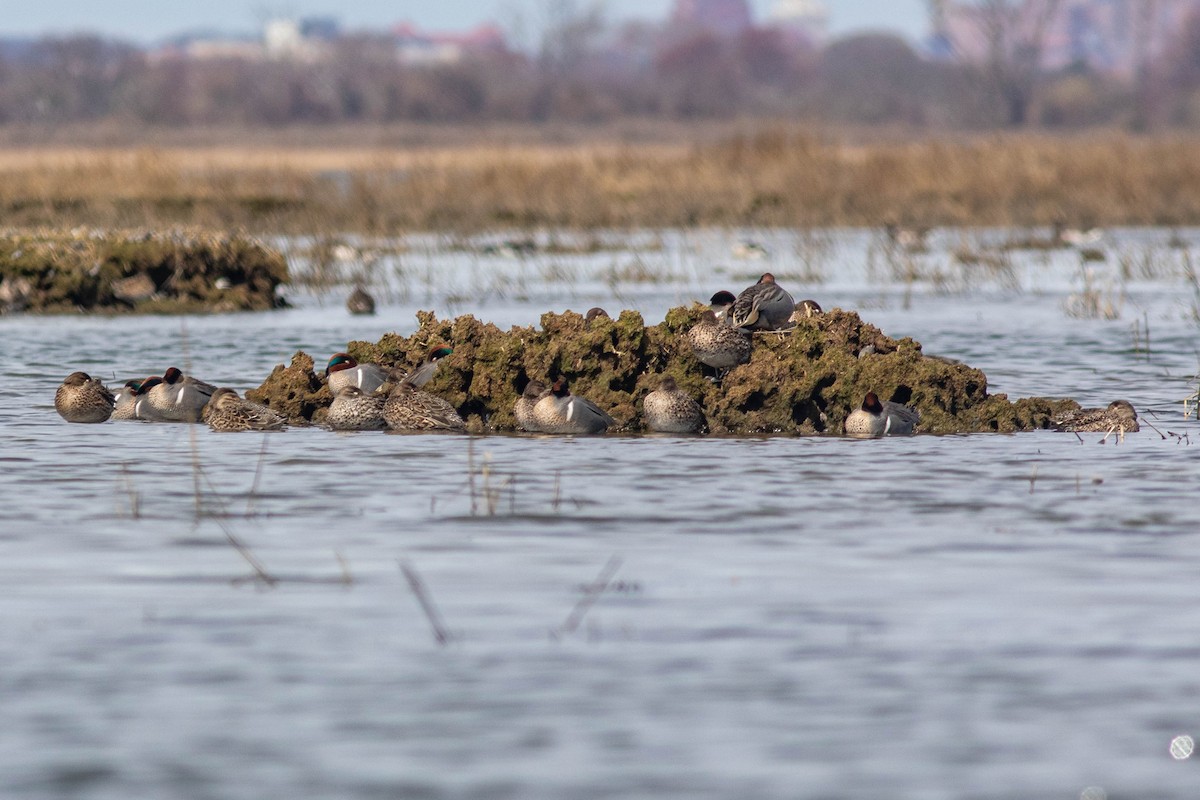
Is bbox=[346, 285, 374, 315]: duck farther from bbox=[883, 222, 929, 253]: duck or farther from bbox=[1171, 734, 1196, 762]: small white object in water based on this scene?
bbox=[1171, 734, 1196, 762]: small white object in water

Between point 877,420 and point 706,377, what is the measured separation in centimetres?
131

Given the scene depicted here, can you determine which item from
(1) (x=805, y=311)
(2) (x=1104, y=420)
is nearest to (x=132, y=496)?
(1) (x=805, y=311)

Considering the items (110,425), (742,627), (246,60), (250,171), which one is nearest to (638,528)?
(742,627)

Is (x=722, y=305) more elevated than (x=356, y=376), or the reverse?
(x=722, y=305)

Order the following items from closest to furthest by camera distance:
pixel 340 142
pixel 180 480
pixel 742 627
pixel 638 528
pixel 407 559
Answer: pixel 742 627 → pixel 407 559 → pixel 638 528 → pixel 180 480 → pixel 340 142

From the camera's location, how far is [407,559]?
352 inches

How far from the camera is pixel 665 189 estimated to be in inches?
1578

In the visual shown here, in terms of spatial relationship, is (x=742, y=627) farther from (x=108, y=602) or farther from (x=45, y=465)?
(x=45, y=465)

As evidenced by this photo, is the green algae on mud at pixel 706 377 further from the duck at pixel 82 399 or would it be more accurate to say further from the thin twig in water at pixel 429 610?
the thin twig in water at pixel 429 610

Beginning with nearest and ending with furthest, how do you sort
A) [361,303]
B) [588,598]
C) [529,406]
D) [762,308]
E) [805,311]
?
[588,598] → [529,406] → [762,308] → [805,311] → [361,303]

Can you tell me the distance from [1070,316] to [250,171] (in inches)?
884

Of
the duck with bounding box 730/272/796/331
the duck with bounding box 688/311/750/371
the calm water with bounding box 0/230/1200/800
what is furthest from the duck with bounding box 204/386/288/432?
the duck with bounding box 730/272/796/331

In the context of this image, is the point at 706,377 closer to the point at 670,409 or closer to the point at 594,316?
the point at 670,409

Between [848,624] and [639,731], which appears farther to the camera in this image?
[848,624]
